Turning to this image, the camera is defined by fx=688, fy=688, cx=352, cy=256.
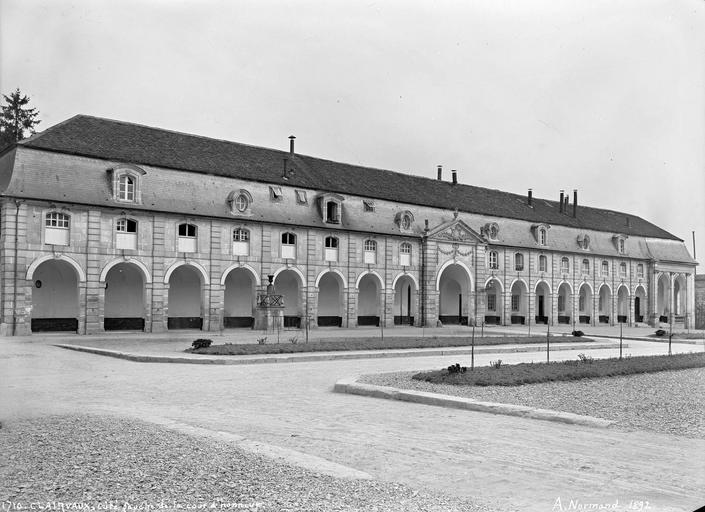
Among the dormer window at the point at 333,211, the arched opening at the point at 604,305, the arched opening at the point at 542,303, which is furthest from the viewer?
the arched opening at the point at 604,305

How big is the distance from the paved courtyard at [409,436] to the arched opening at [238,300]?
2385 cm

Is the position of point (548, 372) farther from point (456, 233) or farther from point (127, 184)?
point (456, 233)

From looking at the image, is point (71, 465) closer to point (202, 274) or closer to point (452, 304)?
point (202, 274)

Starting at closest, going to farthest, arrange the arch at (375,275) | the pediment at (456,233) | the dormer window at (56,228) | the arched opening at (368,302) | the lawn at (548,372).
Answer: the lawn at (548,372) → the dormer window at (56,228) → the arch at (375,275) → the arched opening at (368,302) → the pediment at (456,233)

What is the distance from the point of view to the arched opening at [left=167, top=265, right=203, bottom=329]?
36812 mm

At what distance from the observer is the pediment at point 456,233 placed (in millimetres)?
46356

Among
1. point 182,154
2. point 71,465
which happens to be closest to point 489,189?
point 182,154

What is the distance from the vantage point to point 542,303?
56.1m

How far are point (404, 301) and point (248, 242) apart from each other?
14.1 metres

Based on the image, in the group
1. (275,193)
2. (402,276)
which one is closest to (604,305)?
(402,276)

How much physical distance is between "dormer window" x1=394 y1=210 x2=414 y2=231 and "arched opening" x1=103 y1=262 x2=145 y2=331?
16833 mm

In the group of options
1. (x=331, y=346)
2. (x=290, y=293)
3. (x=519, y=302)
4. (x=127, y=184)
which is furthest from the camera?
(x=519, y=302)

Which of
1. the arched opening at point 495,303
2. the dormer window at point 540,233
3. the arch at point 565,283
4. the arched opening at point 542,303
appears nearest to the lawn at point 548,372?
the arched opening at point 495,303

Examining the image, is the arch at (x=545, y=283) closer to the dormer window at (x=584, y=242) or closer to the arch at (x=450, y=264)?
the dormer window at (x=584, y=242)
